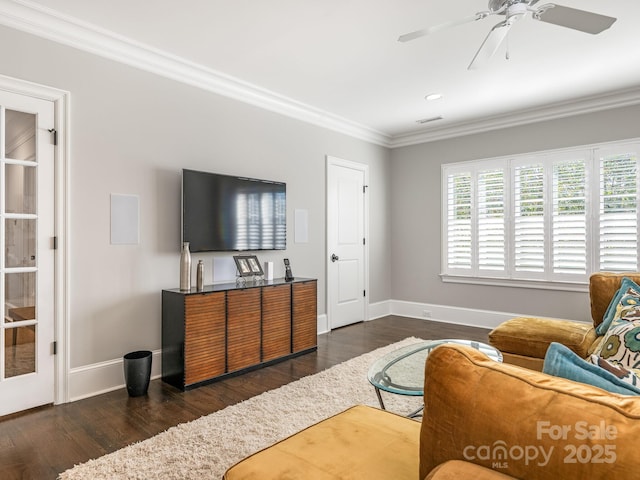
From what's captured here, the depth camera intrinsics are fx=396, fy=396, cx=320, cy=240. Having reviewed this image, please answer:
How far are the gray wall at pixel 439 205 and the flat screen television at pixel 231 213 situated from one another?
249 centimetres

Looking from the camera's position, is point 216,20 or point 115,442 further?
point 216,20

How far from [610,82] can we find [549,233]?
1764 millimetres

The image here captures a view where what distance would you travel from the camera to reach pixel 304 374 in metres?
3.60

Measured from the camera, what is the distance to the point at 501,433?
837 millimetres

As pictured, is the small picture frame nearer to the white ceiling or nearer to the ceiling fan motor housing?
the white ceiling

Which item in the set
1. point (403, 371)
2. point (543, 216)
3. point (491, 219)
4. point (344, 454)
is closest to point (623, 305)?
point (403, 371)

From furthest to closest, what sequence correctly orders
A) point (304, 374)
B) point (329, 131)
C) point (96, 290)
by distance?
point (329, 131) → point (304, 374) → point (96, 290)

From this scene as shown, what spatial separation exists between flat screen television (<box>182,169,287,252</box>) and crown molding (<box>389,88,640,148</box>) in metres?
2.65

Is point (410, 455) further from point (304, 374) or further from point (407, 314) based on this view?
point (407, 314)

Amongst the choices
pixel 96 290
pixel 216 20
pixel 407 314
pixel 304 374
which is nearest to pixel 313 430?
pixel 304 374

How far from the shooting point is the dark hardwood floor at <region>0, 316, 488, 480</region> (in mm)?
2230

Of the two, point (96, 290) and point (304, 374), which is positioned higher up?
point (96, 290)

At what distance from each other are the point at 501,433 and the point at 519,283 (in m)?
4.90

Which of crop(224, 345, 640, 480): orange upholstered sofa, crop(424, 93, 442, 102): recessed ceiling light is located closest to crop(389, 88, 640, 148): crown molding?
crop(424, 93, 442, 102): recessed ceiling light
